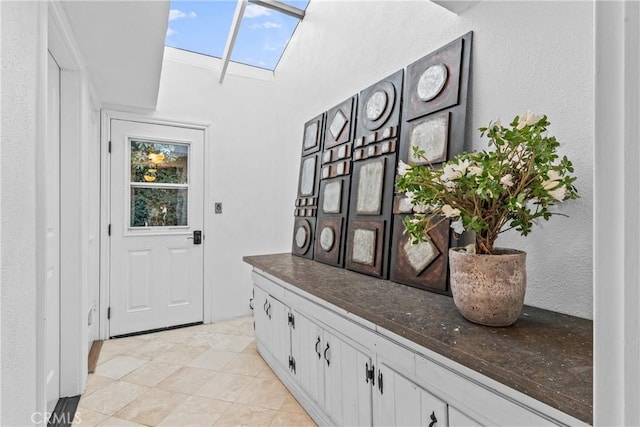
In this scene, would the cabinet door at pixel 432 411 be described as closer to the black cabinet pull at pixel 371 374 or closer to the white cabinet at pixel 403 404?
the white cabinet at pixel 403 404

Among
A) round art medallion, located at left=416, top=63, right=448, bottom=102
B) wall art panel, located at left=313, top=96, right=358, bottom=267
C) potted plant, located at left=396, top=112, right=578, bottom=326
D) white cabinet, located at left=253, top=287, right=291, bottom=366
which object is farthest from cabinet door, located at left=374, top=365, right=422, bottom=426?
round art medallion, located at left=416, top=63, right=448, bottom=102

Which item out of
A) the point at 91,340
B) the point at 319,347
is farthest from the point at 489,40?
the point at 91,340

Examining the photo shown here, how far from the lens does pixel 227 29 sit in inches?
126

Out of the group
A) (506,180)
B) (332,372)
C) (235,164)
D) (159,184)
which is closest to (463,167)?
(506,180)

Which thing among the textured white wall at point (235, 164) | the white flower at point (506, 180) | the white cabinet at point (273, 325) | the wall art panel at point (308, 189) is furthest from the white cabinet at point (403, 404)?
the textured white wall at point (235, 164)

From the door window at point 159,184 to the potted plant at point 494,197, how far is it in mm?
2798

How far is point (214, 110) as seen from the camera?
353 cm

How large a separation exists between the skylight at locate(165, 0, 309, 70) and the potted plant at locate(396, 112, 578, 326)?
2.73 m

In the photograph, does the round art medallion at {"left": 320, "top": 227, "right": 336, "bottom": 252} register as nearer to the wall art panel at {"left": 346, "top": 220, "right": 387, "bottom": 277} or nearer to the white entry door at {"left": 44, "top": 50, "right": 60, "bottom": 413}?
the wall art panel at {"left": 346, "top": 220, "right": 387, "bottom": 277}

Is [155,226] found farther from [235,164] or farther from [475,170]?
[475,170]

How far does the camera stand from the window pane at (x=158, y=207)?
3225 mm

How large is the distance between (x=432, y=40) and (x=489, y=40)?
376 mm

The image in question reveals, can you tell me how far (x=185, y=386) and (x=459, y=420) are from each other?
1907mm

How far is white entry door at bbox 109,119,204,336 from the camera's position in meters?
3.13
